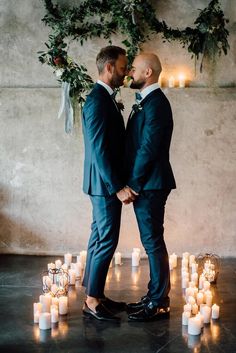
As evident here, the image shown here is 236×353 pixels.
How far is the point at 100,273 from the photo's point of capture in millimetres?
3654

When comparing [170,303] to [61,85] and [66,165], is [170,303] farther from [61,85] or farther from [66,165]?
[61,85]

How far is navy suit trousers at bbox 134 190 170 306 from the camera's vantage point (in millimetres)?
3596

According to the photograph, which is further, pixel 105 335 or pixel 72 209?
pixel 72 209

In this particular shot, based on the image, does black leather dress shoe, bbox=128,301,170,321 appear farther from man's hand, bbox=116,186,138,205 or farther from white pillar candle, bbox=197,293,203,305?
man's hand, bbox=116,186,138,205

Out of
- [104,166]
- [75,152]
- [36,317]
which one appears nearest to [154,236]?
[104,166]

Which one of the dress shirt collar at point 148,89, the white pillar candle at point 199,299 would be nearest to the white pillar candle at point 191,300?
the white pillar candle at point 199,299

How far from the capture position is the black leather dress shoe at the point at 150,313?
11.9 ft

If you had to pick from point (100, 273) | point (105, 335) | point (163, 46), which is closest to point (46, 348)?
point (105, 335)

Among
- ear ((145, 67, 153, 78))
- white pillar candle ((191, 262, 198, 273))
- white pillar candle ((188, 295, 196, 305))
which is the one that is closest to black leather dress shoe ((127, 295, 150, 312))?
white pillar candle ((188, 295, 196, 305))

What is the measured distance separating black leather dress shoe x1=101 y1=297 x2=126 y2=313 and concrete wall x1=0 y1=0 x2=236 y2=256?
1.55 m

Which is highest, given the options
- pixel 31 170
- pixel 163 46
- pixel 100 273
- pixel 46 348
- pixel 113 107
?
pixel 163 46

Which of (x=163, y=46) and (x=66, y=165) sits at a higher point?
(x=163, y=46)

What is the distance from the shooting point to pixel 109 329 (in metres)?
3.47

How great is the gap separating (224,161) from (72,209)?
5.24 feet
